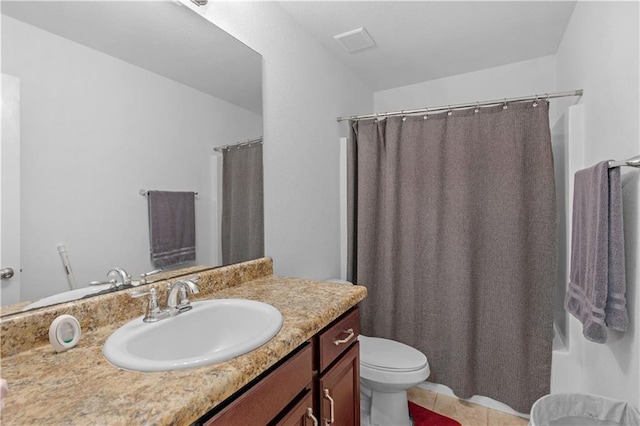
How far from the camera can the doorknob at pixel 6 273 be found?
2.49 feet

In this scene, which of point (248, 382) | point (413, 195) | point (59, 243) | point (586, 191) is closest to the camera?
point (248, 382)

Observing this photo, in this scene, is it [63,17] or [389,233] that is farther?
[389,233]

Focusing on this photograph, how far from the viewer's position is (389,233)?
2.10 m

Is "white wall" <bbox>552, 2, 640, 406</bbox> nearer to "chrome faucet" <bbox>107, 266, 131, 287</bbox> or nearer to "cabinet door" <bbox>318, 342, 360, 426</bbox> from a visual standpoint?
"cabinet door" <bbox>318, 342, 360, 426</bbox>

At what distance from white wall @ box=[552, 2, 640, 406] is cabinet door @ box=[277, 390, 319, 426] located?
1126 millimetres

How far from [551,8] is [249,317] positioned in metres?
2.27

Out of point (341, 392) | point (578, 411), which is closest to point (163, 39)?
point (341, 392)

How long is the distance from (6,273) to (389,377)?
62.0 inches

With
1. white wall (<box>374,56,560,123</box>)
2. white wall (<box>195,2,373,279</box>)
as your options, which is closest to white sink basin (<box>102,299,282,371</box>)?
white wall (<box>195,2,373,279</box>)

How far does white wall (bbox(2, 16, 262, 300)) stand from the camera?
2.64 ft

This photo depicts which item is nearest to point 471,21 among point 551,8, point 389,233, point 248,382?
point 551,8

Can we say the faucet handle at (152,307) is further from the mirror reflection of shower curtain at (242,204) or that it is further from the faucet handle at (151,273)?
the mirror reflection of shower curtain at (242,204)

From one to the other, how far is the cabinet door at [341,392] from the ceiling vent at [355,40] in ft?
6.01

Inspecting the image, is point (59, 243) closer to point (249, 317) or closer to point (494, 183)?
point (249, 317)
